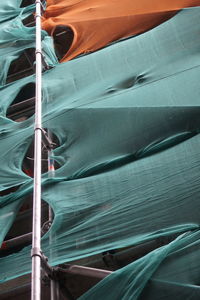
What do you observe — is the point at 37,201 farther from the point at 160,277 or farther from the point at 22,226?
the point at 22,226

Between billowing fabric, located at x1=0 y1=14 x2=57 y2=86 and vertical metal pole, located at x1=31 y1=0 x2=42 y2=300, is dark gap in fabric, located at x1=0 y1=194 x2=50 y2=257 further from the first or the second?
billowing fabric, located at x1=0 y1=14 x2=57 y2=86

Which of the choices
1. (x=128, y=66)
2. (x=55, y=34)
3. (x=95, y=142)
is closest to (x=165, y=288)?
(x=95, y=142)

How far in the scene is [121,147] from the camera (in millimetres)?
4566

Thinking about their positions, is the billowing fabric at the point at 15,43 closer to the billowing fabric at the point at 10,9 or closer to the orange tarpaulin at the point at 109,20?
the orange tarpaulin at the point at 109,20

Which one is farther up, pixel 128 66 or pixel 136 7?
Answer: pixel 136 7

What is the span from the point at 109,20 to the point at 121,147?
248cm

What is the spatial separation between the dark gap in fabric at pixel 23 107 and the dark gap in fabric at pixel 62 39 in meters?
0.80

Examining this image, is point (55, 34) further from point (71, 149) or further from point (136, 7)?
point (71, 149)

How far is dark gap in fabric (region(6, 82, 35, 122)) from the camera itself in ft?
21.2

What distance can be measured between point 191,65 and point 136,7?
64.2 inches

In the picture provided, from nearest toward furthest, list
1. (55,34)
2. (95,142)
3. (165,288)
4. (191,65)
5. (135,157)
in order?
(165,288) < (135,157) < (95,142) < (191,65) < (55,34)

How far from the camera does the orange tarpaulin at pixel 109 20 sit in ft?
20.3

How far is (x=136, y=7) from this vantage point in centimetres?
635

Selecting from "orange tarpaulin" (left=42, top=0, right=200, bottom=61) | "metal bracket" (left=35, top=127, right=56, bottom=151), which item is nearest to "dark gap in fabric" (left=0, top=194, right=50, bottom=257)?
"metal bracket" (left=35, top=127, right=56, bottom=151)
